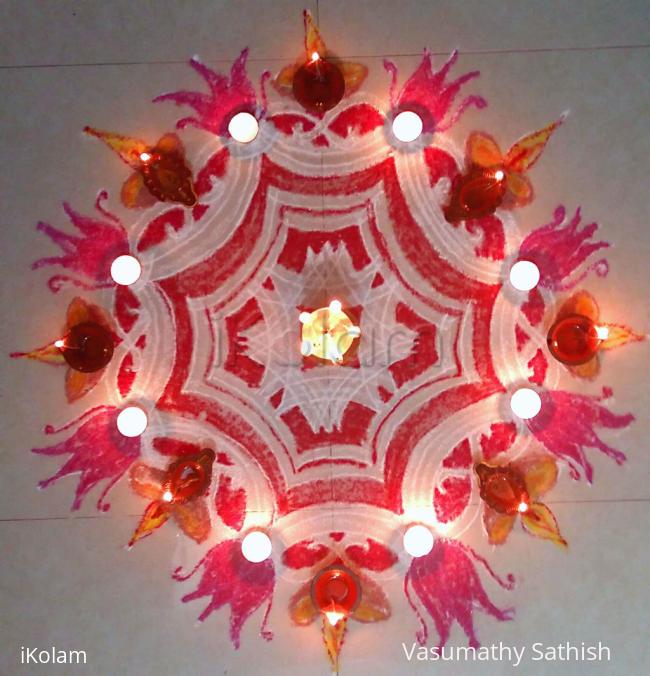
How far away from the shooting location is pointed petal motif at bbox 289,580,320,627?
1459 mm

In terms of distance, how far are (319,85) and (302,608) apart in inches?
50.7

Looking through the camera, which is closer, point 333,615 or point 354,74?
point 333,615

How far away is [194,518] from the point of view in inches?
57.9

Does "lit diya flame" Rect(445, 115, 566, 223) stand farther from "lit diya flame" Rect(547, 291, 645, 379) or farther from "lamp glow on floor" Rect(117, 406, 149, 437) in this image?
"lamp glow on floor" Rect(117, 406, 149, 437)

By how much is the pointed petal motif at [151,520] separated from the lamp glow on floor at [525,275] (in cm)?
103

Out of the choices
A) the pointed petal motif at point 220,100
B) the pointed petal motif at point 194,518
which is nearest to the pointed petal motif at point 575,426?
the pointed petal motif at point 194,518

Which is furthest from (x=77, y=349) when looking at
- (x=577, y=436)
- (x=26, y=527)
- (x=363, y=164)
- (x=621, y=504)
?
(x=621, y=504)

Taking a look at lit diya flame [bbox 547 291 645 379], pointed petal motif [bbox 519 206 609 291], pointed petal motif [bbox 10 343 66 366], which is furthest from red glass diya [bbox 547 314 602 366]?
pointed petal motif [bbox 10 343 66 366]

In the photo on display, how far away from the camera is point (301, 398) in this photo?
1.49 meters

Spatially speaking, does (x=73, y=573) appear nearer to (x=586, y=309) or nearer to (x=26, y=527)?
(x=26, y=527)

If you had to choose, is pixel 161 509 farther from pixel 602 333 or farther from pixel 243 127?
pixel 602 333

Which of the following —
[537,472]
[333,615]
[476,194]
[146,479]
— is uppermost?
[476,194]

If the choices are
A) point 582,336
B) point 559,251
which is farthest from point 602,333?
point 559,251

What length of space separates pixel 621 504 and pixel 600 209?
74 cm
